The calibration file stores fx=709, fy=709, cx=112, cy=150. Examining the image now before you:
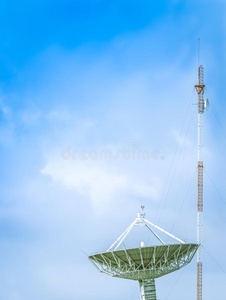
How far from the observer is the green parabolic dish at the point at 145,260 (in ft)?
367

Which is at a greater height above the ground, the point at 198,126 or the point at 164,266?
the point at 198,126

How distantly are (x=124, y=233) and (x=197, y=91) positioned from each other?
4733cm

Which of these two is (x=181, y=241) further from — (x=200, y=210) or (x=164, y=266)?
(x=200, y=210)

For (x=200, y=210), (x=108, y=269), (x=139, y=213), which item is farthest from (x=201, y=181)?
(x=108, y=269)

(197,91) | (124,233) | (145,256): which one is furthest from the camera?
(197,91)

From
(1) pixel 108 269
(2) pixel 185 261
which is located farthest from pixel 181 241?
(1) pixel 108 269

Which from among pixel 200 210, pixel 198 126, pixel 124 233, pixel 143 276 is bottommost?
pixel 143 276

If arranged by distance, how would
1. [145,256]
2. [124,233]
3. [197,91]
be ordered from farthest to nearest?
[197,91], [124,233], [145,256]

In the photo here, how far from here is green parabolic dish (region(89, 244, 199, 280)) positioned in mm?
111875

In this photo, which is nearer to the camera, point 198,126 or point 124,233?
point 124,233

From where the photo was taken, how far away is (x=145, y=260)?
11350 centimetres

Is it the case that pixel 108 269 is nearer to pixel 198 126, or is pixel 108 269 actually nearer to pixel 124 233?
pixel 124 233

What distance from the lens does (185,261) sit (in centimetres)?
11675

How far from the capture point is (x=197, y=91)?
516 ft
